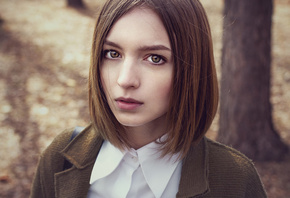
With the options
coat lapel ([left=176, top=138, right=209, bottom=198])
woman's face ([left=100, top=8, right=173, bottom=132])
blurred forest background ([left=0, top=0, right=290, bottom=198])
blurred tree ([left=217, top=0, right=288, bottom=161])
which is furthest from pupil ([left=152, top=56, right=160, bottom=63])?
blurred tree ([left=217, top=0, right=288, bottom=161])

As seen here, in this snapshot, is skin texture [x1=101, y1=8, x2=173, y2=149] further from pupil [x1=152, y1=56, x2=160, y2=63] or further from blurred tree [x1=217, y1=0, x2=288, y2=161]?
blurred tree [x1=217, y1=0, x2=288, y2=161]

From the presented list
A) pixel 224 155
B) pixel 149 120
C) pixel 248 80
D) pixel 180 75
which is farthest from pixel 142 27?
pixel 248 80

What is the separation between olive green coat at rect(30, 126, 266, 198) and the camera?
168 cm

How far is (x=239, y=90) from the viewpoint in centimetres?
358

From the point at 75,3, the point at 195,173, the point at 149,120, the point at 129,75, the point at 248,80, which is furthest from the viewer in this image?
the point at 75,3

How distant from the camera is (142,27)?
1.39 meters

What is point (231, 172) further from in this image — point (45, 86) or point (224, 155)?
point (45, 86)

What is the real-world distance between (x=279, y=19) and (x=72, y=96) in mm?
6851

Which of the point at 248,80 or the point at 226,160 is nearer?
the point at 226,160

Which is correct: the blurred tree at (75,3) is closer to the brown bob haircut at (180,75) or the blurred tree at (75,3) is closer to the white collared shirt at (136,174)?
the brown bob haircut at (180,75)

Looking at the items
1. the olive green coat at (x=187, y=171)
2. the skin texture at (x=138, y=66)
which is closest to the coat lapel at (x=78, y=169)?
the olive green coat at (x=187, y=171)

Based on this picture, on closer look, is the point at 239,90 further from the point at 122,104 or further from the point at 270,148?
the point at 122,104

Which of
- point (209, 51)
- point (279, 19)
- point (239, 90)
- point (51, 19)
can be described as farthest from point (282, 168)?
point (51, 19)

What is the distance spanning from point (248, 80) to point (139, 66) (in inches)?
95.8
